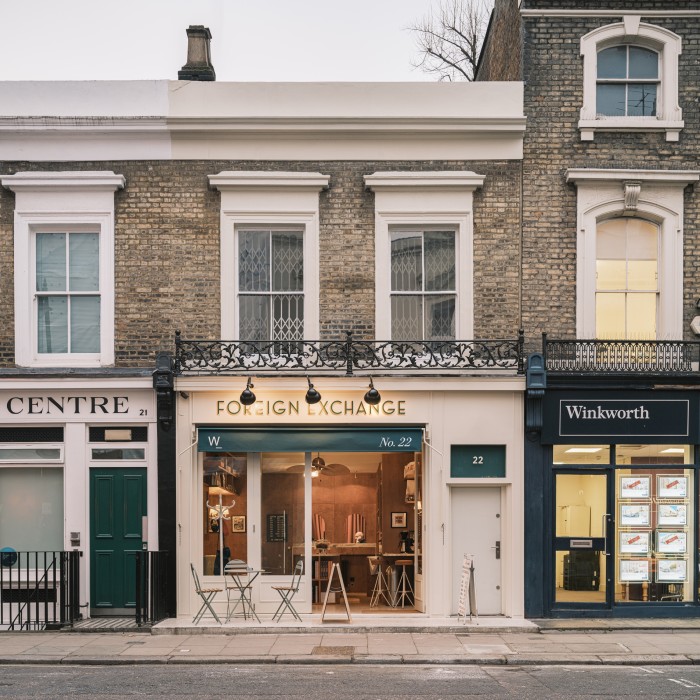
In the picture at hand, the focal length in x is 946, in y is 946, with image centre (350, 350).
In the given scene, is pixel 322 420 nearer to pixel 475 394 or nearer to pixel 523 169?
pixel 475 394

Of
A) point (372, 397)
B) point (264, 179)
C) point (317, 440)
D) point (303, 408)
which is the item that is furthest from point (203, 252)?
point (372, 397)

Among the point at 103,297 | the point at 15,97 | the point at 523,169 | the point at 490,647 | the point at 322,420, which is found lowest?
the point at 490,647

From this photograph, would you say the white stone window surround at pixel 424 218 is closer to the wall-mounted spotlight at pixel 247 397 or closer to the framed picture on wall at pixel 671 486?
the wall-mounted spotlight at pixel 247 397

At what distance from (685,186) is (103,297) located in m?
9.73

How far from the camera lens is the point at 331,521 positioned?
1666 centimetres

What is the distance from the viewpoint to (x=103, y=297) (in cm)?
1555

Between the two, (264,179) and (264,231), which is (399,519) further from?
(264,179)

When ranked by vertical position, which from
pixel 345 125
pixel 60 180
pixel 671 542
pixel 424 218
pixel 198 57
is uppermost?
pixel 198 57

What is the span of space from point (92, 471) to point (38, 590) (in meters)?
2.01

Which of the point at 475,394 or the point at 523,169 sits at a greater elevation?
the point at 523,169

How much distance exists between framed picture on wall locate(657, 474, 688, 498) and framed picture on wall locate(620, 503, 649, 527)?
0.36m

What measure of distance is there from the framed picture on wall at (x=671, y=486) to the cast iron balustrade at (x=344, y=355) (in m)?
3.00

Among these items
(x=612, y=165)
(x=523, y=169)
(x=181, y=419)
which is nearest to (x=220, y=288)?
(x=181, y=419)

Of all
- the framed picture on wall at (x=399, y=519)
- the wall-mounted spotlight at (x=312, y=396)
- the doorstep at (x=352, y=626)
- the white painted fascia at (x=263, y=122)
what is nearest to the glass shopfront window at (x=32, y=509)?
the doorstep at (x=352, y=626)
